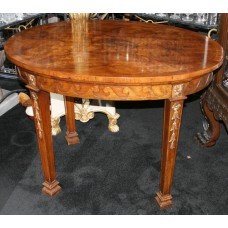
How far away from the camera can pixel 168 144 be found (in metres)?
1.99

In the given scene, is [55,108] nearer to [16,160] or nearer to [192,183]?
[16,160]

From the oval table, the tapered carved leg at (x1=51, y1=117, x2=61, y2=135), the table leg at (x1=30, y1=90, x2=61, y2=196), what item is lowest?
the tapered carved leg at (x1=51, y1=117, x2=61, y2=135)

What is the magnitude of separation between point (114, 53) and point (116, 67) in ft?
0.74

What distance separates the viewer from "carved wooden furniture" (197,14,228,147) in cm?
231

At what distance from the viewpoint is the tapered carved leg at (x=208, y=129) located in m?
2.73

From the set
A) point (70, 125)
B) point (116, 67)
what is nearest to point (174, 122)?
point (116, 67)

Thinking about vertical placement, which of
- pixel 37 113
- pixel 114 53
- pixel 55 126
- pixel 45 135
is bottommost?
pixel 55 126

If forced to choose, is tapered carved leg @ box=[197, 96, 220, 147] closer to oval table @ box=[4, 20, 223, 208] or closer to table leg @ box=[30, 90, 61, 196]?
oval table @ box=[4, 20, 223, 208]

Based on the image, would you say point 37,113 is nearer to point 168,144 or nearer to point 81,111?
point 168,144

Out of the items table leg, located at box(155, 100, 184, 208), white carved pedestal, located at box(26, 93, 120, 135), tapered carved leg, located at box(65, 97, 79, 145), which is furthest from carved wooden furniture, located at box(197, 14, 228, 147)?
tapered carved leg, located at box(65, 97, 79, 145)

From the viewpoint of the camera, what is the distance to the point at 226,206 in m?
2.28

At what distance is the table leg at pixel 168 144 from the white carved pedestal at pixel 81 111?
3.22ft

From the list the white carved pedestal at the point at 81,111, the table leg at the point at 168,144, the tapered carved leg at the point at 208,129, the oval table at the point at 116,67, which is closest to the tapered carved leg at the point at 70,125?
the white carved pedestal at the point at 81,111

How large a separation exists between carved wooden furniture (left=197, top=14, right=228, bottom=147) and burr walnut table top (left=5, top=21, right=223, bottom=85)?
0.20m
